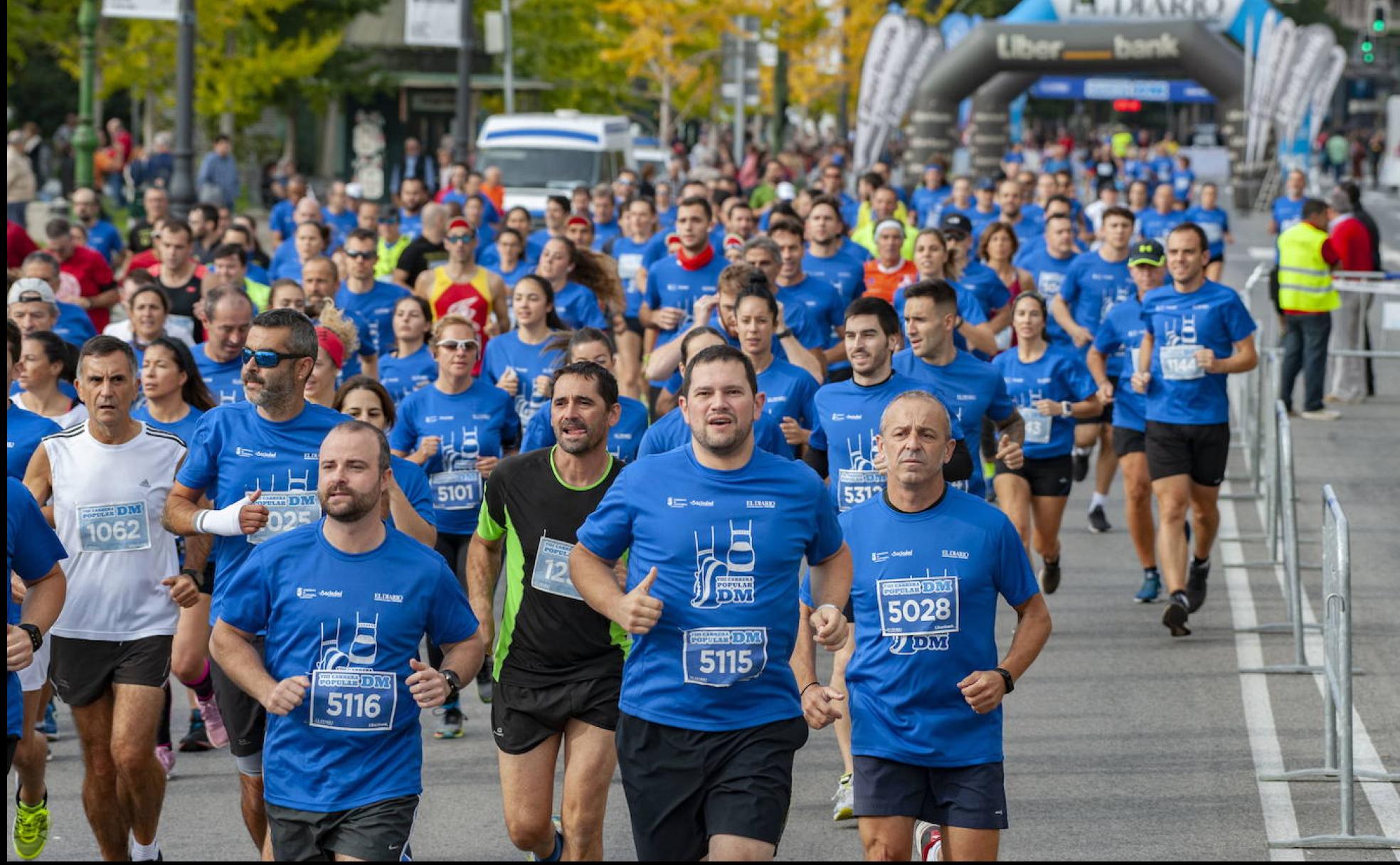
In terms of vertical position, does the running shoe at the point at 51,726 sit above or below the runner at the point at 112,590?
below

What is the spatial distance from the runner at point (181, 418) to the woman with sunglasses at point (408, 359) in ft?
7.63

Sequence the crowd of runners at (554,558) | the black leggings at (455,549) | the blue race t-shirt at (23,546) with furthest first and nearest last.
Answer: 1. the black leggings at (455,549)
2. the blue race t-shirt at (23,546)
3. the crowd of runners at (554,558)

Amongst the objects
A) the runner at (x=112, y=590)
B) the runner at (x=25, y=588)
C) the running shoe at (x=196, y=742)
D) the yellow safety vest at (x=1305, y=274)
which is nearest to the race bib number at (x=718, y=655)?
the runner at (x=25, y=588)

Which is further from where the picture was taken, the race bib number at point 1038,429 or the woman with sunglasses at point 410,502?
the race bib number at point 1038,429

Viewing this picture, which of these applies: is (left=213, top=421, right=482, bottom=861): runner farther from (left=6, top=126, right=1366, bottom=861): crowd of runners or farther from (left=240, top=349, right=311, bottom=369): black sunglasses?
(left=240, top=349, right=311, bottom=369): black sunglasses

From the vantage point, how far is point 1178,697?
32.7ft

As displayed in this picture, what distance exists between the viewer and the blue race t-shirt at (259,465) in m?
6.98

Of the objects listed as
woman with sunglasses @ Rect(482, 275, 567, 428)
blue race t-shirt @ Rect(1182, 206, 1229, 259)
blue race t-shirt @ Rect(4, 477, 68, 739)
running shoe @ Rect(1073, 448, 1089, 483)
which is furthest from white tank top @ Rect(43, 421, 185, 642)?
blue race t-shirt @ Rect(1182, 206, 1229, 259)

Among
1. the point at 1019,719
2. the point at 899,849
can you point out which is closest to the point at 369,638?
the point at 899,849

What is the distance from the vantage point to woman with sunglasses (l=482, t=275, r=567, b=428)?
411 inches

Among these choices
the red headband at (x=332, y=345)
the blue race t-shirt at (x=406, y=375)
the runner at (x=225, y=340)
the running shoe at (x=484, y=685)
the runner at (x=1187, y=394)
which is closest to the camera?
the red headband at (x=332, y=345)

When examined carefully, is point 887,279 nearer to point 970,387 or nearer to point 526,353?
point 526,353

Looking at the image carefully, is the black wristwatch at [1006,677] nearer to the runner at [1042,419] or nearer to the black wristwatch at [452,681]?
the black wristwatch at [452,681]

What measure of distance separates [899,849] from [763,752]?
0.57m
